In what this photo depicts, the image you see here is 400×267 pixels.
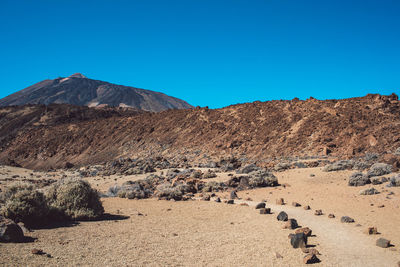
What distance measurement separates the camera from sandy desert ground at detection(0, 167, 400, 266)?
5.61m

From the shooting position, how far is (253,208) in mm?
10602

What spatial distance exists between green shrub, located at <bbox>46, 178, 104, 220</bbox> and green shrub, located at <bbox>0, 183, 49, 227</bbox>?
45cm

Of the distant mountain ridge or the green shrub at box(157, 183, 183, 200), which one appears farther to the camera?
the distant mountain ridge

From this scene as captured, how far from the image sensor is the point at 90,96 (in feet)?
538

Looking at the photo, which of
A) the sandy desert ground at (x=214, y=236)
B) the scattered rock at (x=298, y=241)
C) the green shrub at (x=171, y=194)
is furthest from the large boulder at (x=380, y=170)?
the scattered rock at (x=298, y=241)

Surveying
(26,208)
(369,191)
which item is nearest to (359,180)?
(369,191)

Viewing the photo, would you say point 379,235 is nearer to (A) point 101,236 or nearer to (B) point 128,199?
(A) point 101,236

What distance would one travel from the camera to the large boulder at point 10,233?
5.80m

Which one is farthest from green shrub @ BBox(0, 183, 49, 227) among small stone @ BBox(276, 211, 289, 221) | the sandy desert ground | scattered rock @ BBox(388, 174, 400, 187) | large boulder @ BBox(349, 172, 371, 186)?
scattered rock @ BBox(388, 174, 400, 187)

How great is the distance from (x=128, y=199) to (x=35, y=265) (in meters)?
8.66

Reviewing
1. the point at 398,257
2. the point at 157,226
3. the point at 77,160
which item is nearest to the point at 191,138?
the point at 77,160

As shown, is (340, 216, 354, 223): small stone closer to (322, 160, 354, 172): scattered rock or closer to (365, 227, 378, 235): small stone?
(365, 227, 378, 235): small stone

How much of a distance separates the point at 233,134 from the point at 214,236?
75.2 ft

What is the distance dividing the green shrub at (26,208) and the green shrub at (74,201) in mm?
450
